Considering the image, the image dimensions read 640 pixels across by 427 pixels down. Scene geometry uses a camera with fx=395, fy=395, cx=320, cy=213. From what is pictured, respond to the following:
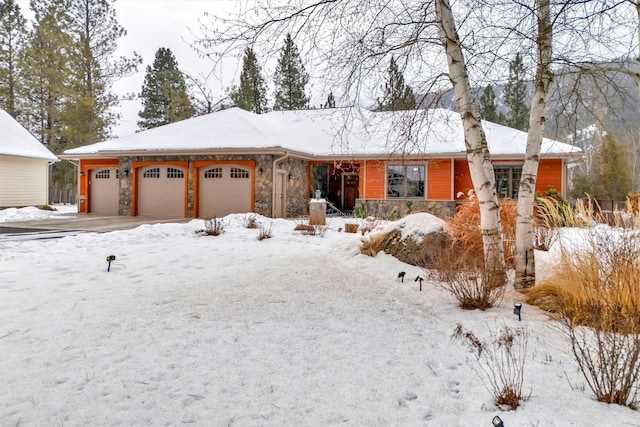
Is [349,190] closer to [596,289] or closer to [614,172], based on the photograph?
[614,172]

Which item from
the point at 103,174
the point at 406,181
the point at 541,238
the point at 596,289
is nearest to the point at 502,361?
the point at 596,289

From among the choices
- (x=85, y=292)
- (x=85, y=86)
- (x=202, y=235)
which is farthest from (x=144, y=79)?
(x=85, y=292)

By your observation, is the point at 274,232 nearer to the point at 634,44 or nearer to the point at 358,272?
the point at 358,272

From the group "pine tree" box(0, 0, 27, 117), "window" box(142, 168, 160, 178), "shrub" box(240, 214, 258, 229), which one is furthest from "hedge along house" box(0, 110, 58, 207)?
"shrub" box(240, 214, 258, 229)

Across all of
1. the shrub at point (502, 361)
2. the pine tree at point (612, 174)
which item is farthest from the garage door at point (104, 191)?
the pine tree at point (612, 174)

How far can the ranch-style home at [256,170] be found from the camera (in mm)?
13195

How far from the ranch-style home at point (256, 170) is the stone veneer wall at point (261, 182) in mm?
33

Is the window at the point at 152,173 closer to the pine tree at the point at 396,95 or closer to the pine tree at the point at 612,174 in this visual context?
the pine tree at the point at 396,95

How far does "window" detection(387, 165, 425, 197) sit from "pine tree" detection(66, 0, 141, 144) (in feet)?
58.8

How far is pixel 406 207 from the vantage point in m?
14.5

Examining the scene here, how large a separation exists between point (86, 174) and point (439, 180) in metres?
14.1

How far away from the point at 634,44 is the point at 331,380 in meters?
4.19

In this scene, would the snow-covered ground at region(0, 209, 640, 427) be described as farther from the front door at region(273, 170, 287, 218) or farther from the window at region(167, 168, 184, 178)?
the window at region(167, 168, 184, 178)

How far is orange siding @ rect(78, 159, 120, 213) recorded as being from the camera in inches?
625
